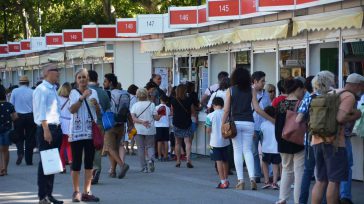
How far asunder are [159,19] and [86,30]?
17.3ft

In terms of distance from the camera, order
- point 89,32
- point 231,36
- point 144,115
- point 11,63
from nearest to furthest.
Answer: point 144,115, point 231,36, point 89,32, point 11,63

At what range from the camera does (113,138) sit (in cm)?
1520

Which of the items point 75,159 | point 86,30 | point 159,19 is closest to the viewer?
point 75,159

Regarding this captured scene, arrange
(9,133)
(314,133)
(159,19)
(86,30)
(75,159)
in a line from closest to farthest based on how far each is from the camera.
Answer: (314,133)
(75,159)
(9,133)
(159,19)
(86,30)

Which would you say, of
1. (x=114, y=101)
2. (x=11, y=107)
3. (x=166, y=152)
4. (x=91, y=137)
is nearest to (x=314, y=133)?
(x=91, y=137)

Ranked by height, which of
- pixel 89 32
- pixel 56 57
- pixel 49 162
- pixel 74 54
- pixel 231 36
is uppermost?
pixel 89 32

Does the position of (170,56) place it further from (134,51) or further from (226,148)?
(226,148)

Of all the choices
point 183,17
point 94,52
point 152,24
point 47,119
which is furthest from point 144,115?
point 94,52

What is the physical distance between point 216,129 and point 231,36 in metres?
4.33

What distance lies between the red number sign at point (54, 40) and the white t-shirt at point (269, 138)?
62.3 feet

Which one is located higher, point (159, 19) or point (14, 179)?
point (159, 19)

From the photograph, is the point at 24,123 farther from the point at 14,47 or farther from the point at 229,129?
the point at 14,47

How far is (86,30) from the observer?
Answer: 27.1m

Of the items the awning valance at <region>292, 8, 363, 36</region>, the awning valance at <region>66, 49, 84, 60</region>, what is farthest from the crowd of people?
the awning valance at <region>66, 49, 84, 60</region>
